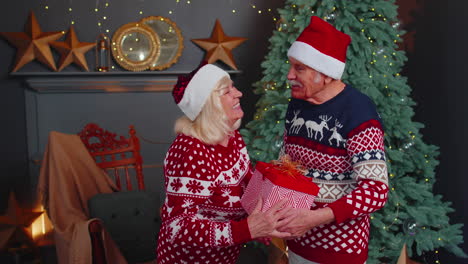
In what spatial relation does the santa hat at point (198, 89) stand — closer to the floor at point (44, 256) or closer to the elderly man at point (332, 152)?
the elderly man at point (332, 152)

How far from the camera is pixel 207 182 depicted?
1661 mm

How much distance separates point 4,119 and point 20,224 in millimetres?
1144

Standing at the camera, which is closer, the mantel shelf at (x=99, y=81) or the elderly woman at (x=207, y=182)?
the elderly woman at (x=207, y=182)

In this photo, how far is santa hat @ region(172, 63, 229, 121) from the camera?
5.84 feet

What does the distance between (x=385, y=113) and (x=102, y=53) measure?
3060 millimetres

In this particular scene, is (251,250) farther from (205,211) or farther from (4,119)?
(4,119)

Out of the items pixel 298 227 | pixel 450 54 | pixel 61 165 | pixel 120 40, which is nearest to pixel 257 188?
pixel 298 227

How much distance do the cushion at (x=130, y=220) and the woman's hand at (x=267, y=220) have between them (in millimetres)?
1758

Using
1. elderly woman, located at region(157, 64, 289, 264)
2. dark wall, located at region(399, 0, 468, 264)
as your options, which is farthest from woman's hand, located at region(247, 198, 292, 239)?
dark wall, located at region(399, 0, 468, 264)

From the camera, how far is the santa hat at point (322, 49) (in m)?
1.84

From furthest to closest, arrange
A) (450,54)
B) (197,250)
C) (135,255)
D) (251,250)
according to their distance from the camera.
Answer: (251,250)
(450,54)
(135,255)
(197,250)

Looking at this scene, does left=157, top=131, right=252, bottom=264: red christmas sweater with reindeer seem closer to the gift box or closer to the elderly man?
the gift box

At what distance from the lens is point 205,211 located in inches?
69.4

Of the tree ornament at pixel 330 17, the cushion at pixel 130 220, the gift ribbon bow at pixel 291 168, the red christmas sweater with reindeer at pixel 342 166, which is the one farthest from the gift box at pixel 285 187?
the tree ornament at pixel 330 17
